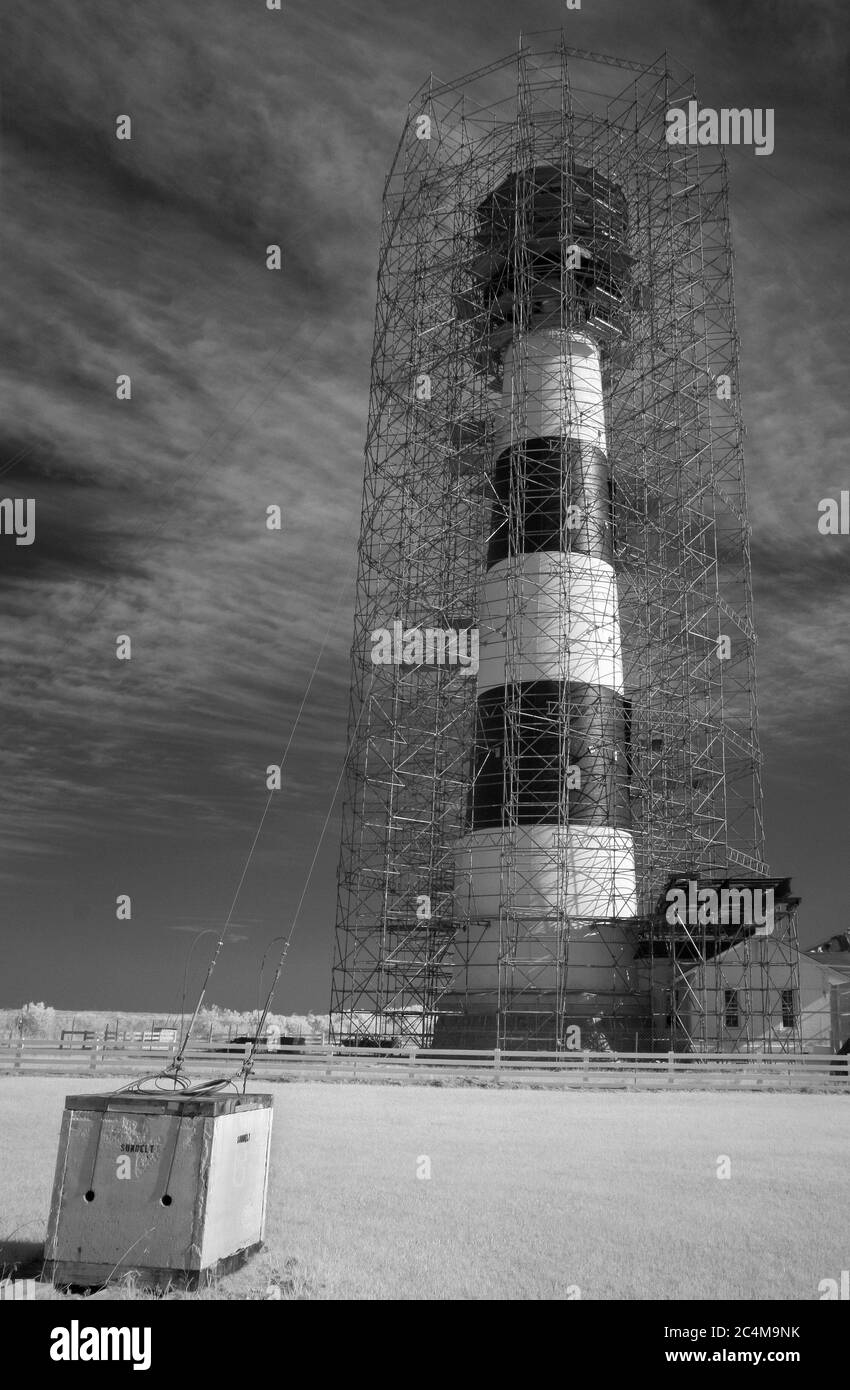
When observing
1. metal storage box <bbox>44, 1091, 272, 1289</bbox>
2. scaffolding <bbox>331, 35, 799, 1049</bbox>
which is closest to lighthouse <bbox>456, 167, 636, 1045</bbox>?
scaffolding <bbox>331, 35, 799, 1049</bbox>

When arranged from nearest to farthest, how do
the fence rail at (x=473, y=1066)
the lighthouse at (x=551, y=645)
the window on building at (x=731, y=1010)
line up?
the fence rail at (x=473, y=1066) → the lighthouse at (x=551, y=645) → the window on building at (x=731, y=1010)

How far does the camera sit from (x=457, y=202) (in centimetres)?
5344

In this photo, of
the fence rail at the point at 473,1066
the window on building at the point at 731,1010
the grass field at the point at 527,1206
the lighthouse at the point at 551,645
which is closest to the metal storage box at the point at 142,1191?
the grass field at the point at 527,1206

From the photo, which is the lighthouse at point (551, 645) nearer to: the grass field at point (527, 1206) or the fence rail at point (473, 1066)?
the fence rail at point (473, 1066)

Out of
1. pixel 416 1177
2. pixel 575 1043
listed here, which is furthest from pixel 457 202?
pixel 416 1177

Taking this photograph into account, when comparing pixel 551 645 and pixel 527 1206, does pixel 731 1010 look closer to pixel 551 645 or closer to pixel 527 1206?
pixel 551 645

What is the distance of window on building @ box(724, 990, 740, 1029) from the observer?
41019 millimetres

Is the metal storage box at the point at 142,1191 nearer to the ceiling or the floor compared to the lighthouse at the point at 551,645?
nearer to the floor

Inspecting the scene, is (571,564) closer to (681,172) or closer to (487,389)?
(487,389)

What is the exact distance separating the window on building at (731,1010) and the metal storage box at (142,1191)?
36.0 m

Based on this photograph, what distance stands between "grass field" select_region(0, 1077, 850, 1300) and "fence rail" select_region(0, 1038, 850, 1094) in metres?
12.1

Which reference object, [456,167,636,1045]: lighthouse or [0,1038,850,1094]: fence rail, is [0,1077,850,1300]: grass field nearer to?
[0,1038,850,1094]: fence rail

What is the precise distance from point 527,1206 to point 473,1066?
25.1m

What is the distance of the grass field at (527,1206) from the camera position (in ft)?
27.1
